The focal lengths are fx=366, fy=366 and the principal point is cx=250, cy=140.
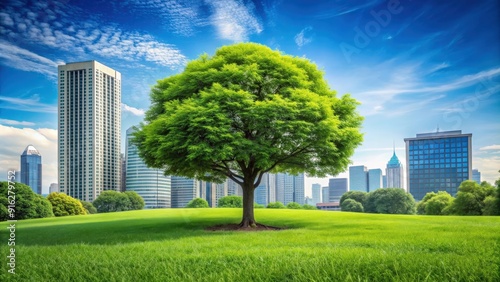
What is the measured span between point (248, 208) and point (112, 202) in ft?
151

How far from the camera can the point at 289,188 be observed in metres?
183

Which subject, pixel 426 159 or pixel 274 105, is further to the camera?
pixel 426 159

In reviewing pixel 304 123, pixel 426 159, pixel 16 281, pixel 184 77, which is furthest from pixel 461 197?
pixel 16 281

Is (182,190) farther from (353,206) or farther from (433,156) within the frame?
(433,156)

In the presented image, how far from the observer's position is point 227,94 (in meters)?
15.7

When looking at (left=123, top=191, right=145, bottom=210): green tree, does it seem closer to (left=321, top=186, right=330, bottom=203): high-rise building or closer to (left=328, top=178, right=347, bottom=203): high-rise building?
(left=328, top=178, right=347, bottom=203): high-rise building

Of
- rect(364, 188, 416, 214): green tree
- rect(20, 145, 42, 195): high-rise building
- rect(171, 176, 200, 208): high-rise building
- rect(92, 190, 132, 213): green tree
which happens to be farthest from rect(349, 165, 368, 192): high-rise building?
rect(20, 145, 42, 195): high-rise building

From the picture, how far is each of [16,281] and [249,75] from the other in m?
12.5

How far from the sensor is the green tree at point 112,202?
57344 mm

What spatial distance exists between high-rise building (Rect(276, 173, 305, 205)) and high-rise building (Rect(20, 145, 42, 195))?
15409 centimetres

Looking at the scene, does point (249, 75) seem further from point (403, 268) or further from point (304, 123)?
point (403, 268)

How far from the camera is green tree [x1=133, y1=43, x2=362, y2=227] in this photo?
50.9ft

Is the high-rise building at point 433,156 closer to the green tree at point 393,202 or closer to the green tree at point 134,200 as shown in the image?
the green tree at point 393,202

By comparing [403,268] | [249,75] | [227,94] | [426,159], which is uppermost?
[249,75]
